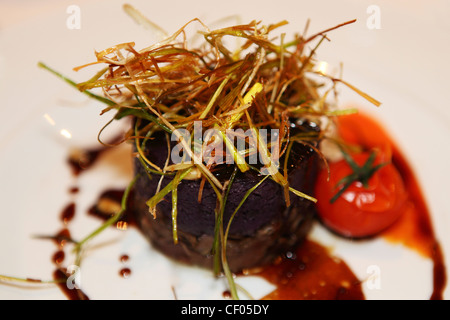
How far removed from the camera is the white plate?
8.29 feet

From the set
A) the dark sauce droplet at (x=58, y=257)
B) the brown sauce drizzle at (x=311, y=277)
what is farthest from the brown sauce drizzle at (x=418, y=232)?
the dark sauce droplet at (x=58, y=257)

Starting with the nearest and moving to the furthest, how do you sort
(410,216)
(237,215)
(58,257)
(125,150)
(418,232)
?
(237,215) → (58,257) → (418,232) → (410,216) → (125,150)

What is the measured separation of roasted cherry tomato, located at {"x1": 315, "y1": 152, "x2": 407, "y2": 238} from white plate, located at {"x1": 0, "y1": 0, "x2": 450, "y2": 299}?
0.13m

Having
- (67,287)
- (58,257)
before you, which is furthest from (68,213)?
(67,287)

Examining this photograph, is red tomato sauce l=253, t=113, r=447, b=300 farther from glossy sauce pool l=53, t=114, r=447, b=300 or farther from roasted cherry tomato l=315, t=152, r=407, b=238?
roasted cherry tomato l=315, t=152, r=407, b=238

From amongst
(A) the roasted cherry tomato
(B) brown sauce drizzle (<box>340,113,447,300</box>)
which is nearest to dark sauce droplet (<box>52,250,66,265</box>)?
(A) the roasted cherry tomato

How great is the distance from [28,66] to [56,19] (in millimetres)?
506

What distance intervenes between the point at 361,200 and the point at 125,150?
5.75 feet

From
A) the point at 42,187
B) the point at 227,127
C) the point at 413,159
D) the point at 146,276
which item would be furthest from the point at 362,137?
the point at 42,187

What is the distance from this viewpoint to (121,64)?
2070 mm

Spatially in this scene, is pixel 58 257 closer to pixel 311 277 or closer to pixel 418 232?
→ pixel 311 277

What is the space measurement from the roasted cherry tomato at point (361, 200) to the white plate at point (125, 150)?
0.13 meters

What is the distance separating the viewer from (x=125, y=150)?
3.25m

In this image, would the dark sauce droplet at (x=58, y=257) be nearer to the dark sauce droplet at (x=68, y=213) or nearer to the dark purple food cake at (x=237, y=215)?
the dark sauce droplet at (x=68, y=213)
